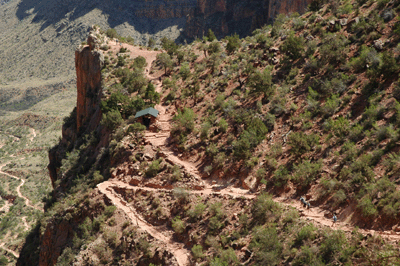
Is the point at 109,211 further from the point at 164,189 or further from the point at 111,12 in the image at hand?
the point at 111,12

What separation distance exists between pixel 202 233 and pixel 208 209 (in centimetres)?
162

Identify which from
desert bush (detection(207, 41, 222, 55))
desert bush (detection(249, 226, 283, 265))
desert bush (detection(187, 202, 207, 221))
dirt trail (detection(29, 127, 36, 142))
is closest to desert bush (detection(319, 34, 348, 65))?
desert bush (detection(207, 41, 222, 55))

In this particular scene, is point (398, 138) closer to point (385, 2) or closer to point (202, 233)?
point (202, 233)

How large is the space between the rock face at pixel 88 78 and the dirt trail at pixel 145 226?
16.1 meters

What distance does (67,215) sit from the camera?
26.8 meters

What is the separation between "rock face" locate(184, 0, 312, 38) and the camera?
103650 mm

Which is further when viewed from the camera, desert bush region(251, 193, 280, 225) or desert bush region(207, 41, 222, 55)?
desert bush region(207, 41, 222, 55)

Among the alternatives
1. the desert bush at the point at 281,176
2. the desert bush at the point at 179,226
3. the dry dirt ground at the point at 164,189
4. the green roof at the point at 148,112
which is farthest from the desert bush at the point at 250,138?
the green roof at the point at 148,112

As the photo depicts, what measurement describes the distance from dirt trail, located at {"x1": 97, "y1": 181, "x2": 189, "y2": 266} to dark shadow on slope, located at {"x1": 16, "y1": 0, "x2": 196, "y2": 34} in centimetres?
13467

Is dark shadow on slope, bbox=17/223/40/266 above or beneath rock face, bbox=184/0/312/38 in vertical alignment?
beneath

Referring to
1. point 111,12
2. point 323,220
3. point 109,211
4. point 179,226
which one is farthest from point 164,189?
point 111,12

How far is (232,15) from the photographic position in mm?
131000

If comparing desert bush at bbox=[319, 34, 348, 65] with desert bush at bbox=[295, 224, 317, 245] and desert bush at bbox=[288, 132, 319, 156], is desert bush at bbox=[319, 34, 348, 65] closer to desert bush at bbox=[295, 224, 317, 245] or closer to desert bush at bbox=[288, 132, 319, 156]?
desert bush at bbox=[288, 132, 319, 156]

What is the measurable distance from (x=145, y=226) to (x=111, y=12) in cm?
14938
